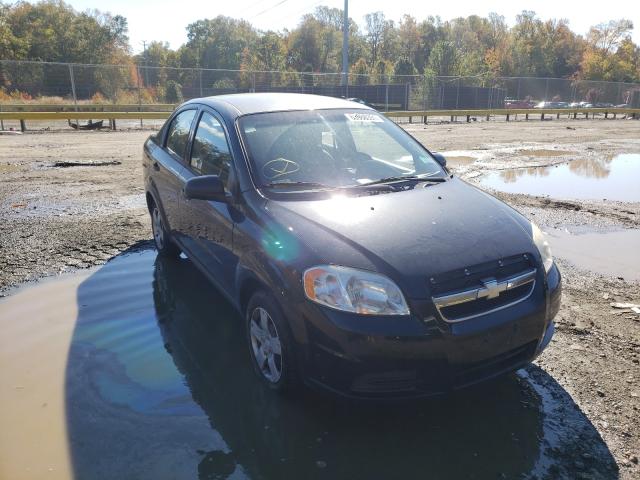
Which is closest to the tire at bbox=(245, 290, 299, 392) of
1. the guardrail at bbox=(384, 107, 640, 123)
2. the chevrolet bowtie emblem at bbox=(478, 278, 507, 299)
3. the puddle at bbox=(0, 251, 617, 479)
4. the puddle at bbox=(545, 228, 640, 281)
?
the puddle at bbox=(0, 251, 617, 479)

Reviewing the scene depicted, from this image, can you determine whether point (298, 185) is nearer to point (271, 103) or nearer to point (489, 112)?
point (271, 103)

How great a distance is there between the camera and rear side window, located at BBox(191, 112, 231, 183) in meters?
3.75

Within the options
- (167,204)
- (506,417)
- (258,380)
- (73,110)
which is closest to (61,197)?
(167,204)

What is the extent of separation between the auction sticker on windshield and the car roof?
0.12 metres

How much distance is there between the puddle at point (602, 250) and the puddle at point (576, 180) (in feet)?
7.59

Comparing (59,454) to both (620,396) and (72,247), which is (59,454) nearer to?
(620,396)

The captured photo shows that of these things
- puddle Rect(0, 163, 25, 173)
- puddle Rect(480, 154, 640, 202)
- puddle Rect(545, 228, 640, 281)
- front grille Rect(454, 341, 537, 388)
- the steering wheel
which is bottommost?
puddle Rect(545, 228, 640, 281)

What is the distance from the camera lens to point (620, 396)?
3092mm

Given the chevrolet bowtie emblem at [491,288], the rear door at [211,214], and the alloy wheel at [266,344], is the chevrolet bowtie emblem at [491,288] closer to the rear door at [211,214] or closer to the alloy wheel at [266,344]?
the alloy wheel at [266,344]

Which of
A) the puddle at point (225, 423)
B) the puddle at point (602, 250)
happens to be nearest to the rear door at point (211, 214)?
the puddle at point (225, 423)

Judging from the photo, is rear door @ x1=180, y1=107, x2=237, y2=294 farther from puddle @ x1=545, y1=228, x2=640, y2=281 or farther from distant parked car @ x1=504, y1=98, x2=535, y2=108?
distant parked car @ x1=504, y1=98, x2=535, y2=108

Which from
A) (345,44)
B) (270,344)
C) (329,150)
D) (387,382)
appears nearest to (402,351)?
(387,382)

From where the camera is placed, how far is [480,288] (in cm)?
264

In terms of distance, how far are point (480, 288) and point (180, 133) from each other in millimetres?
3311
